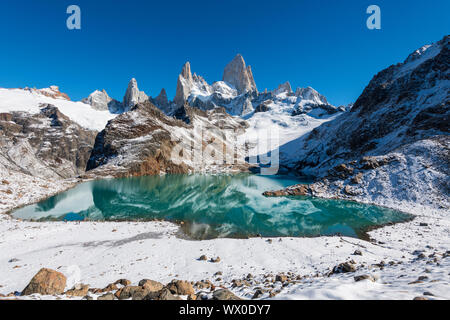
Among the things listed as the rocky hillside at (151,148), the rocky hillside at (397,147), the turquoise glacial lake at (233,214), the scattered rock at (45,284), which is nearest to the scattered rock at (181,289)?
the scattered rock at (45,284)

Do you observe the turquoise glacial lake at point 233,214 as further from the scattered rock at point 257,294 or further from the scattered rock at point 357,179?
the scattered rock at point 257,294

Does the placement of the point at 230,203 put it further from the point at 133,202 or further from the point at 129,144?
the point at 129,144

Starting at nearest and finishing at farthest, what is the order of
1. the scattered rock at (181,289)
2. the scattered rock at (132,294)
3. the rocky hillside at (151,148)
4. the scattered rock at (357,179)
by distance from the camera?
1. the scattered rock at (132,294)
2. the scattered rock at (181,289)
3. the scattered rock at (357,179)
4. the rocky hillside at (151,148)

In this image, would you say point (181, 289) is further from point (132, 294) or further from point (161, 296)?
point (132, 294)

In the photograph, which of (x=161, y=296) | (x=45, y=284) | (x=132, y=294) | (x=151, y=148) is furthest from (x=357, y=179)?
(x=151, y=148)

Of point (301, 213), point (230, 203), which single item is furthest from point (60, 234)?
point (301, 213)
